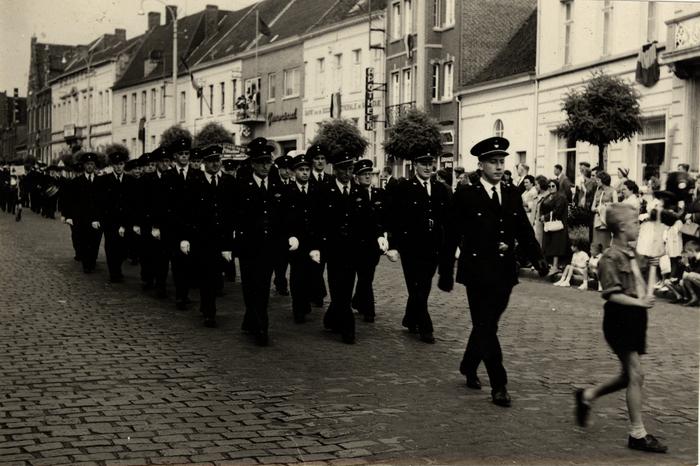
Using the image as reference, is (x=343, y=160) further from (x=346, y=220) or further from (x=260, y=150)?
(x=260, y=150)

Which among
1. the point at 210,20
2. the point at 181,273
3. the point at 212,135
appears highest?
the point at 210,20

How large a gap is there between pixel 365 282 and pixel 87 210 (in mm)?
7655

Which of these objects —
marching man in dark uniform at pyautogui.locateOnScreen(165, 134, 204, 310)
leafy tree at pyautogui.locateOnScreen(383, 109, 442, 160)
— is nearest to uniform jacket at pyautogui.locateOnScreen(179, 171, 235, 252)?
marching man in dark uniform at pyautogui.locateOnScreen(165, 134, 204, 310)

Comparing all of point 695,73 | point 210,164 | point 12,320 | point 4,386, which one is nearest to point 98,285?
point 12,320

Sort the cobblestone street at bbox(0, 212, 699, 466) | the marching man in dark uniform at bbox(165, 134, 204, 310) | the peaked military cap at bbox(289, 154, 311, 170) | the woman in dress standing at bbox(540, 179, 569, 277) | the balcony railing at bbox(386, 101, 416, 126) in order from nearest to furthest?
the cobblestone street at bbox(0, 212, 699, 466) → the peaked military cap at bbox(289, 154, 311, 170) → the marching man in dark uniform at bbox(165, 134, 204, 310) → the woman in dress standing at bbox(540, 179, 569, 277) → the balcony railing at bbox(386, 101, 416, 126)

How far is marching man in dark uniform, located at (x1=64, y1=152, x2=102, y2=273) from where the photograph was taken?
17031 mm

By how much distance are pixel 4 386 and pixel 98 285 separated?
25.8ft

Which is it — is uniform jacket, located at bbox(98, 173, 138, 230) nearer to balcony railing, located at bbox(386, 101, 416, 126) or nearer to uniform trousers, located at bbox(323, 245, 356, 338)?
uniform trousers, located at bbox(323, 245, 356, 338)

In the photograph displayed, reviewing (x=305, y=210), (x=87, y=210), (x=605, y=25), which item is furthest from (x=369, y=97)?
(x=305, y=210)

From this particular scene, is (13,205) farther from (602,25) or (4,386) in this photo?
(4,386)

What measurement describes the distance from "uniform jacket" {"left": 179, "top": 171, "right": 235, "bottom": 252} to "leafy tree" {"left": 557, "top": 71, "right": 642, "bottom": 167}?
1193cm

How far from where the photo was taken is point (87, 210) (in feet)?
58.2

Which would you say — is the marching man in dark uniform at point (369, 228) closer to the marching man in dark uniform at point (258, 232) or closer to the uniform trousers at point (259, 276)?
the marching man in dark uniform at point (258, 232)

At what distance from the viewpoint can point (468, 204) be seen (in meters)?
8.17
